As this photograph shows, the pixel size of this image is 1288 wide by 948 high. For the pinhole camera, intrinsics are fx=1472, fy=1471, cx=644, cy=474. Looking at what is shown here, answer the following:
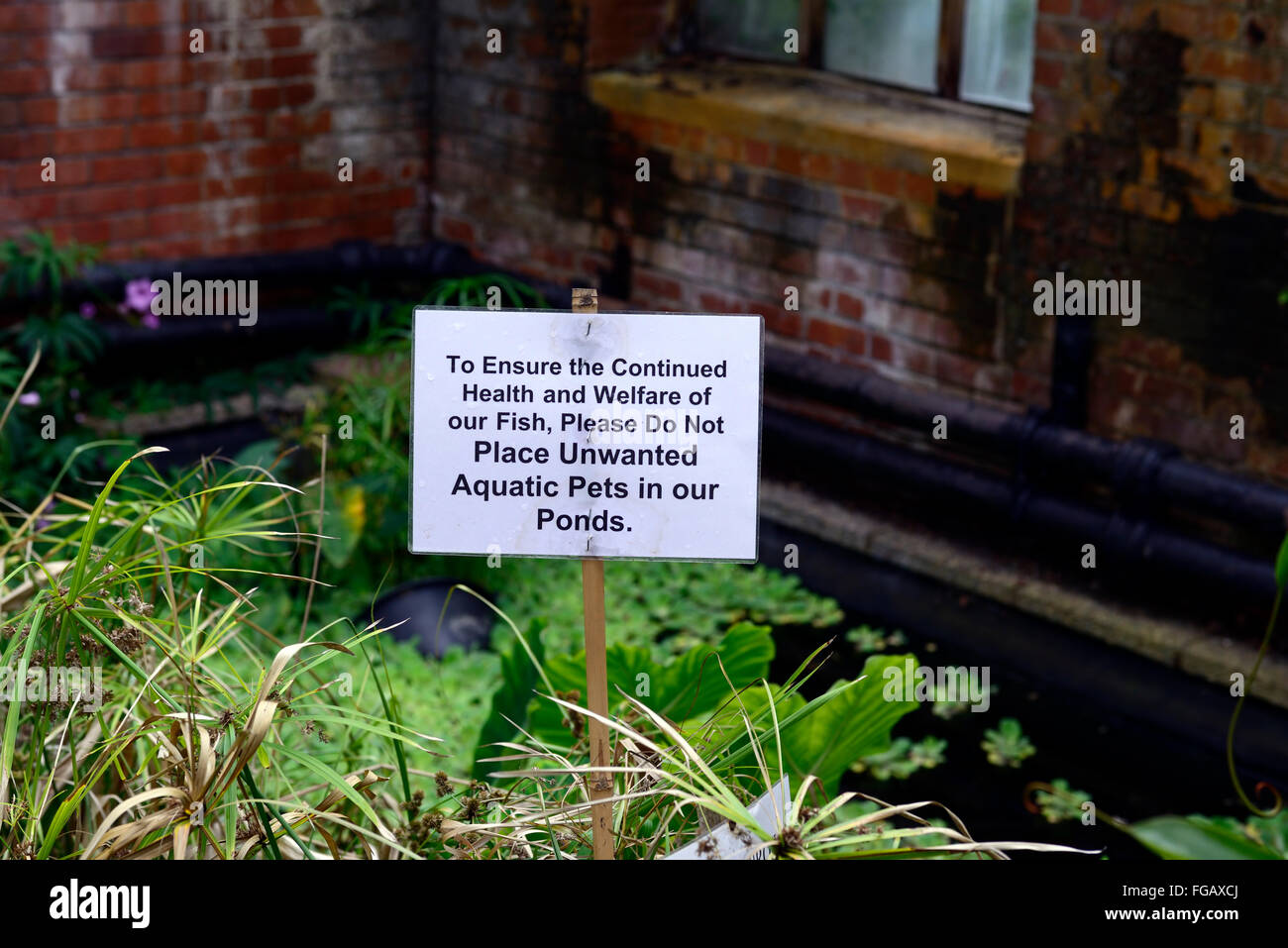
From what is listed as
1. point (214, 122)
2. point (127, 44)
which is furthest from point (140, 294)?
point (127, 44)

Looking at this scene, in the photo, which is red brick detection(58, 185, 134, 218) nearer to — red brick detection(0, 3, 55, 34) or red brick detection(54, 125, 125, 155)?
red brick detection(54, 125, 125, 155)

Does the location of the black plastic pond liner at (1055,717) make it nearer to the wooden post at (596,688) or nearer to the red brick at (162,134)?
the wooden post at (596,688)

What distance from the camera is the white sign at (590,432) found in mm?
2006

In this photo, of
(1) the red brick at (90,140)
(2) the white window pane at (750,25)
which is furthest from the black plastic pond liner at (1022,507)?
(1) the red brick at (90,140)

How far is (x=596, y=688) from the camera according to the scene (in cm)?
201

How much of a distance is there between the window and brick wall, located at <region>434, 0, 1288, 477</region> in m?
0.31

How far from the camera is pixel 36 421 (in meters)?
4.93

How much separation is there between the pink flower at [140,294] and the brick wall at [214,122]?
242 mm
